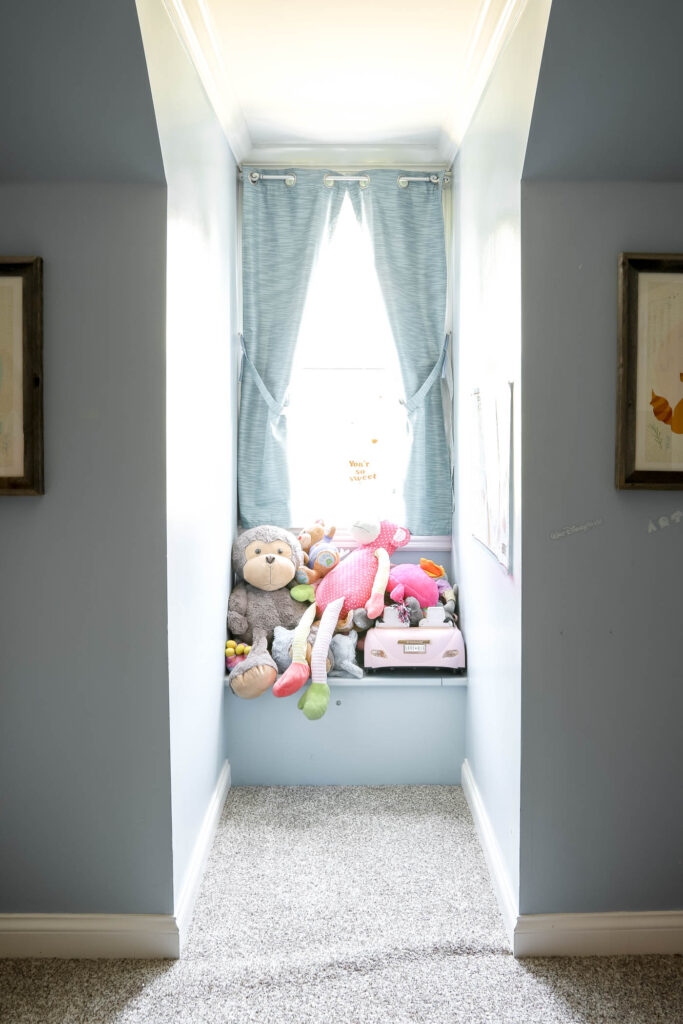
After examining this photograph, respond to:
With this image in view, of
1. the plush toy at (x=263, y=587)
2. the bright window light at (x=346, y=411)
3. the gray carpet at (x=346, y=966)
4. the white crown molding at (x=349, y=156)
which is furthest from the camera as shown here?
the bright window light at (x=346, y=411)

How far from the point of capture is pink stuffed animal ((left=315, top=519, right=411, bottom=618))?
3090 millimetres

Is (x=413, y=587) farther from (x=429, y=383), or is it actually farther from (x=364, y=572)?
(x=429, y=383)

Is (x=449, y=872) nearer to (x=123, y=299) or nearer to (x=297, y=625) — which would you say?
(x=297, y=625)

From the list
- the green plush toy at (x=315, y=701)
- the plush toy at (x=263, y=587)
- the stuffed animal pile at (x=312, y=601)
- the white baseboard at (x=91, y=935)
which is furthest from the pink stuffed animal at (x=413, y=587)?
the white baseboard at (x=91, y=935)

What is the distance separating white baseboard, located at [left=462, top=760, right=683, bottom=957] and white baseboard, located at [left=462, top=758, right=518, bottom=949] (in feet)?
0.12

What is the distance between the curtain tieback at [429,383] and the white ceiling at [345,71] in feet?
2.57

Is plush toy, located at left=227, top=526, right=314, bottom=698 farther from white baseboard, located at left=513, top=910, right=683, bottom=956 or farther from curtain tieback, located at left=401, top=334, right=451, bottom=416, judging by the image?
white baseboard, located at left=513, top=910, right=683, bottom=956

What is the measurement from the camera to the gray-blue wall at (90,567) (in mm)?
1929

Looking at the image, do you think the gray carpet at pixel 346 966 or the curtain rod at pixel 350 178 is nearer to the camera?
the gray carpet at pixel 346 966

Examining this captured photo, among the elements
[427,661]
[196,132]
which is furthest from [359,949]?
[196,132]

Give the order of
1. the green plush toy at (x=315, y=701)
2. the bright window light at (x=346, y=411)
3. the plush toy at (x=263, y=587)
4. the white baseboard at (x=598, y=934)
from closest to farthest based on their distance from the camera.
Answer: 1. the white baseboard at (x=598, y=934)
2. the green plush toy at (x=315, y=701)
3. the plush toy at (x=263, y=587)
4. the bright window light at (x=346, y=411)

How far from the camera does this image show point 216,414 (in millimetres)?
2748

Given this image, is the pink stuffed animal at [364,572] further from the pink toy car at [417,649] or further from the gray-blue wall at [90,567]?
the gray-blue wall at [90,567]

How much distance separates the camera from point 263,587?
3104 mm
